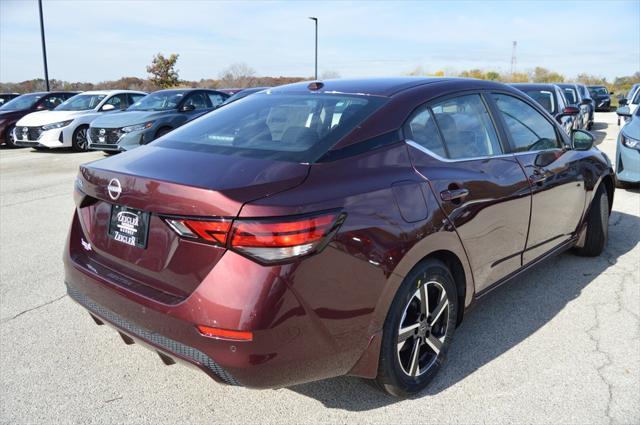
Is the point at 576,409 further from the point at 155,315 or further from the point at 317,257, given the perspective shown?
the point at 155,315

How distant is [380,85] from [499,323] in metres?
1.83

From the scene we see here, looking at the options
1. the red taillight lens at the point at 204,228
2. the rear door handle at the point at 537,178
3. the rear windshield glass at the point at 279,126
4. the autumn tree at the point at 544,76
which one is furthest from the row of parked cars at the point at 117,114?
the autumn tree at the point at 544,76

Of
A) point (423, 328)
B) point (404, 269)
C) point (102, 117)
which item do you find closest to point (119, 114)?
point (102, 117)

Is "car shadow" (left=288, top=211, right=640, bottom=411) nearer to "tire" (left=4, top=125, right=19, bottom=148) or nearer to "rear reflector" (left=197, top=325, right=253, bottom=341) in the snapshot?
"rear reflector" (left=197, top=325, right=253, bottom=341)

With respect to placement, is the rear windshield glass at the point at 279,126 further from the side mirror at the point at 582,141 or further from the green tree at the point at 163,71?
the green tree at the point at 163,71

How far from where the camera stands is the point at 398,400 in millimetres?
2828

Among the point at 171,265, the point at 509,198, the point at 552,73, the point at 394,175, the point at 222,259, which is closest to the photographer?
the point at 222,259

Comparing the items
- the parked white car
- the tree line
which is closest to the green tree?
the tree line

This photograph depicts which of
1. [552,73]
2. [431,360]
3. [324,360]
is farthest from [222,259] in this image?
[552,73]

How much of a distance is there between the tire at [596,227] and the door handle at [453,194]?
93.9 inches

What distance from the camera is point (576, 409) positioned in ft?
8.93

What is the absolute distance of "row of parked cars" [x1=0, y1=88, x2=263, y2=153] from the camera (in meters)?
11.9

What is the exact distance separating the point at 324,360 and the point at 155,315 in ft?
2.53

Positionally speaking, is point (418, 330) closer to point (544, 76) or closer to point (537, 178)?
point (537, 178)
